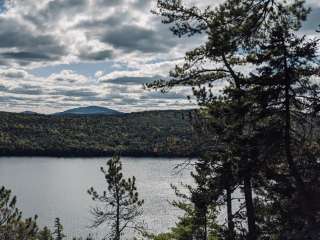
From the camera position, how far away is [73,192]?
136625mm

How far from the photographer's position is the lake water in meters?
91.3

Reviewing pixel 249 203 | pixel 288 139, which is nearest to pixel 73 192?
pixel 249 203

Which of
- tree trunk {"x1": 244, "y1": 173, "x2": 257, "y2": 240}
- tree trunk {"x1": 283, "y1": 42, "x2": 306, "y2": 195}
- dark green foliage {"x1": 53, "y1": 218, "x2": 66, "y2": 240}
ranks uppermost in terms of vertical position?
tree trunk {"x1": 283, "y1": 42, "x2": 306, "y2": 195}

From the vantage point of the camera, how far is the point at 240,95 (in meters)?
16.6

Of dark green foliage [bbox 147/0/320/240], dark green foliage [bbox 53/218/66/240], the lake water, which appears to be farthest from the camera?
the lake water

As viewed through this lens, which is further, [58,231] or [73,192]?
[73,192]

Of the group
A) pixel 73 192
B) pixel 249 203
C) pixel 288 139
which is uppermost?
pixel 288 139

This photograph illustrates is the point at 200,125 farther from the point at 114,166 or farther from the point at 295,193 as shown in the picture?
the point at 114,166

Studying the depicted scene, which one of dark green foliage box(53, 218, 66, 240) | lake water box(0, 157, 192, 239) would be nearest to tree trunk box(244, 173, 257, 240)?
lake water box(0, 157, 192, 239)

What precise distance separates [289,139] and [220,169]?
3634 mm

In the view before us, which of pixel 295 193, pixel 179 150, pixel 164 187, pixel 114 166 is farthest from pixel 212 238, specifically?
pixel 164 187

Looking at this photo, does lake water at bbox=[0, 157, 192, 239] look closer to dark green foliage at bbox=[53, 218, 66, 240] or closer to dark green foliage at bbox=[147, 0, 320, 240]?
dark green foliage at bbox=[53, 218, 66, 240]

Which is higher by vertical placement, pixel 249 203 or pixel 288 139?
pixel 288 139

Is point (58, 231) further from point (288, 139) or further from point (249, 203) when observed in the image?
point (288, 139)
